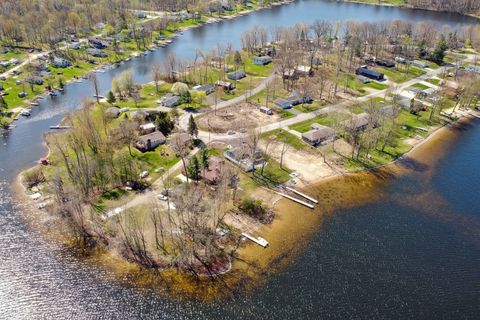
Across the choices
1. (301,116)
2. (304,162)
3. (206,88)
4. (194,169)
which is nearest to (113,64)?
(206,88)

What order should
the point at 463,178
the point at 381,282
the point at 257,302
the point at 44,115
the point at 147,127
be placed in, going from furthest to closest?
the point at 44,115 → the point at 147,127 → the point at 463,178 → the point at 381,282 → the point at 257,302

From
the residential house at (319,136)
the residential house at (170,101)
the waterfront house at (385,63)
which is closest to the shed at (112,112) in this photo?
the residential house at (170,101)

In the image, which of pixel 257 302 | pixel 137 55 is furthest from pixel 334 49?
pixel 257 302

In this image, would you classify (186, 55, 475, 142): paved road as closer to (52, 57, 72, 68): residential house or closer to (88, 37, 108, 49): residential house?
(52, 57, 72, 68): residential house

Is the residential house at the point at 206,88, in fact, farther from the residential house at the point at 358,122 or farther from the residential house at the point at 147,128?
the residential house at the point at 358,122

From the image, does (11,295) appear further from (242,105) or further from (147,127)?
(242,105)

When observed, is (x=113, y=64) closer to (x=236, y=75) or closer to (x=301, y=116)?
(x=236, y=75)
